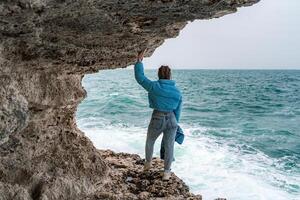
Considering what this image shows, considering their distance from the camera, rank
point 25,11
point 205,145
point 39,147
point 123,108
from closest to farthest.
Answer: point 25,11 < point 39,147 < point 205,145 < point 123,108

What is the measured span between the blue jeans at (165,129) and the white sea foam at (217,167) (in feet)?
12.1

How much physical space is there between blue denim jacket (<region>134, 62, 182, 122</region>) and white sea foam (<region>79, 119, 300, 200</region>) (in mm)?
4111

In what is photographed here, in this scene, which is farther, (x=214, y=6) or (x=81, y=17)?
(x=214, y=6)

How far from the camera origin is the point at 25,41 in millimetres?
3984

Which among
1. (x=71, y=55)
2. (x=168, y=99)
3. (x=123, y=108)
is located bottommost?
(x=123, y=108)

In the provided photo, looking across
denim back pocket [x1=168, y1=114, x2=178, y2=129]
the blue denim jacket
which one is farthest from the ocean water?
the blue denim jacket

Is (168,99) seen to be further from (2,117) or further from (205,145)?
(205,145)

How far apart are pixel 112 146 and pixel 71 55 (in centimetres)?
868

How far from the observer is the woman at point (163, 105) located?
18.6ft

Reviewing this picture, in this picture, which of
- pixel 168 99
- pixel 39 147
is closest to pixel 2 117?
pixel 39 147

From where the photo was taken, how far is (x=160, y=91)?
5.74 m

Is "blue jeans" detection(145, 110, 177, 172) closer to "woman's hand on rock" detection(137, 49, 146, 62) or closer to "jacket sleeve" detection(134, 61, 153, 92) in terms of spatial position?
"jacket sleeve" detection(134, 61, 153, 92)

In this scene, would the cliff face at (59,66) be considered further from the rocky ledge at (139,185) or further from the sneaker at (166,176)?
the sneaker at (166,176)

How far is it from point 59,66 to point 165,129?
5.87 ft
